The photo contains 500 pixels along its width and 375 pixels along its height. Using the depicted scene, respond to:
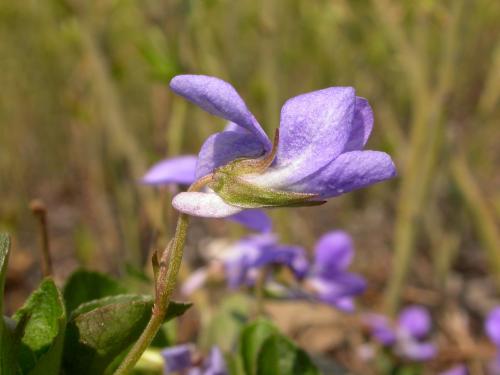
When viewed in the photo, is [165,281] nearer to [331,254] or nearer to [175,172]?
[175,172]

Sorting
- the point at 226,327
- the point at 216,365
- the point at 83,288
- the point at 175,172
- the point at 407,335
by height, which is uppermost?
the point at 175,172

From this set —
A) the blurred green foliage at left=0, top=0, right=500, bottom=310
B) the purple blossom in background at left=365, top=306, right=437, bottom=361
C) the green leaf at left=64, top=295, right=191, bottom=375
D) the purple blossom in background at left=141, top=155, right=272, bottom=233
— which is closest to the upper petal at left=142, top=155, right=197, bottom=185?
the purple blossom in background at left=141, top=155, right=272, bottom=233

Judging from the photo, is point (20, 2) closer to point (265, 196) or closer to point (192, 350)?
point (192, 350)

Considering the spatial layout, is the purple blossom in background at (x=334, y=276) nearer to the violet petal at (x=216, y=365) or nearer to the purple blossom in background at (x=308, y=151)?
the violet petal at (x=216, y=365)

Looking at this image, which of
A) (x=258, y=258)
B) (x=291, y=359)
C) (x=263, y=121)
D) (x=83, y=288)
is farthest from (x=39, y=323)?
(x=263, y=121)

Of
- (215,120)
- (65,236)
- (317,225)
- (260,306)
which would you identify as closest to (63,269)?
(65,236)
